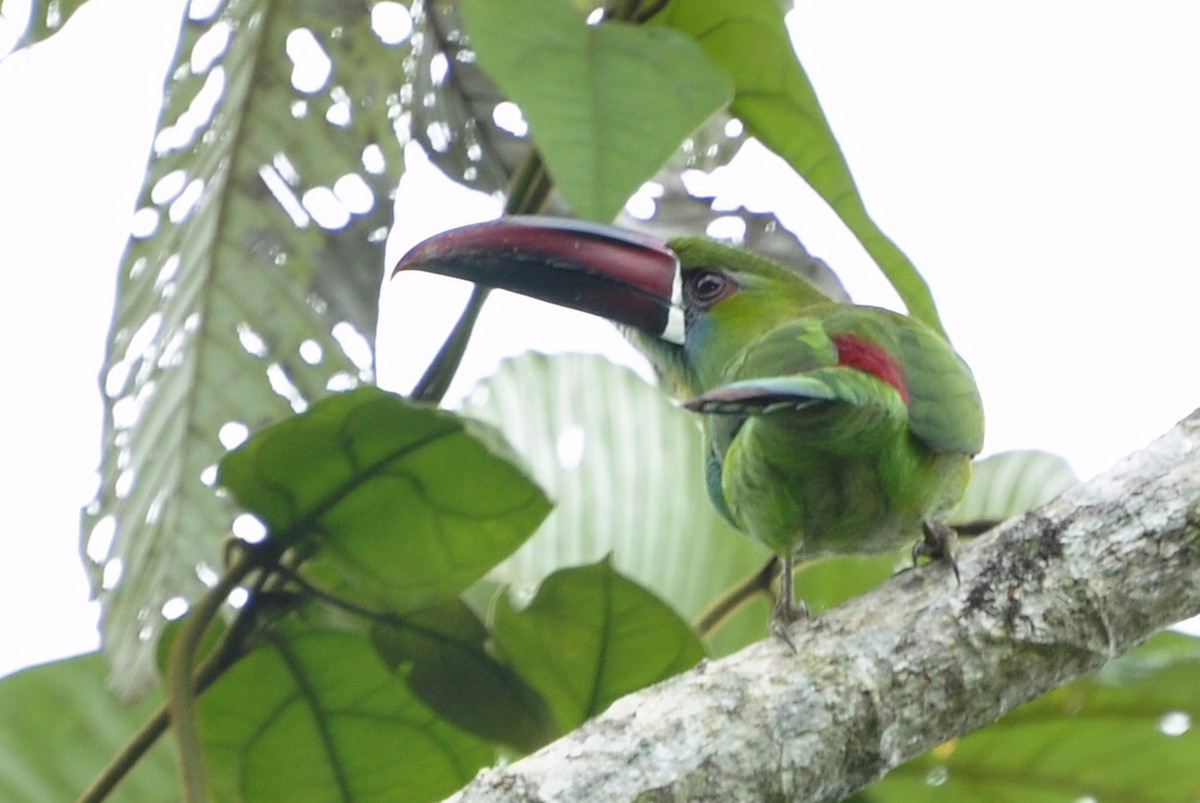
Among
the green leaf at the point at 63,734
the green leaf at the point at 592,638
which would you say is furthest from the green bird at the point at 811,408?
the green leaf at the point at 63,734

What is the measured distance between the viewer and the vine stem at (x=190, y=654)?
1673 mm

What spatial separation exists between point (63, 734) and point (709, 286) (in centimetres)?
124

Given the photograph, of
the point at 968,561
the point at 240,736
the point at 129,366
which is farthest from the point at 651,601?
the point at 129,366

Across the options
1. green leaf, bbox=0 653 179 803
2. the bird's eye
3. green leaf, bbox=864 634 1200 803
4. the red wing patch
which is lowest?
green leaf, bbox=864 634 1200 803

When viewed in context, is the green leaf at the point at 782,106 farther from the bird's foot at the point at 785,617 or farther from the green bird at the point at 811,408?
the bird's foot at the point at 785,617

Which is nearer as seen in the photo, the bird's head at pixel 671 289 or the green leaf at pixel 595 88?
the green leaf at pixel 595 88

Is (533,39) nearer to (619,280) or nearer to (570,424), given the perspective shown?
(619,280)

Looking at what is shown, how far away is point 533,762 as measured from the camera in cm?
127

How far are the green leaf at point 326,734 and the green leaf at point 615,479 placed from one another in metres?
0.60

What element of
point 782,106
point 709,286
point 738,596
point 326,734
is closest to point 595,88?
point 782,106

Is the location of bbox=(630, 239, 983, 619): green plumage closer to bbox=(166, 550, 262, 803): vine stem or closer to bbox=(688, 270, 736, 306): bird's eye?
bbox=(688, 270, 736, 306): bird's eye

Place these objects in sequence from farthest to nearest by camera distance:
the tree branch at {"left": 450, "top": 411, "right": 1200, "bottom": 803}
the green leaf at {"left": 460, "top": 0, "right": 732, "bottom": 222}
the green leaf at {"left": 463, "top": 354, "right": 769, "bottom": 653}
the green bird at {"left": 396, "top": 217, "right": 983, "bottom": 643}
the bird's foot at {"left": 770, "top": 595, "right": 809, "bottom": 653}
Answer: the green leaf at {"left": 463, "top": 354, "right": 769, "bottom": 653} → the green bird at {"left": 396, "top": 217, "right": 983, "bottom": 643} → the green leaf at {"left": 460, "top": 0, "right": 732, "bottom": 222} → the bird's foot at {"left": 770, "top": 595, "right": 809, "bottom": 653} → the tree branch at {"left": 450, "top": 411, "right": 1200, "bottom": 803}

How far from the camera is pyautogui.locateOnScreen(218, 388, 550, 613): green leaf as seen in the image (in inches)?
65.4


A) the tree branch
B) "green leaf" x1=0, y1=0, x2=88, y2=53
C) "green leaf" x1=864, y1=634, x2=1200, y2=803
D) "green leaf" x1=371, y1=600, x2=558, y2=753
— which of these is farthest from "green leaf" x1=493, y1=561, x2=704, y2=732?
"green leaf" x1=0, y1=0, x2=88, y2=53
